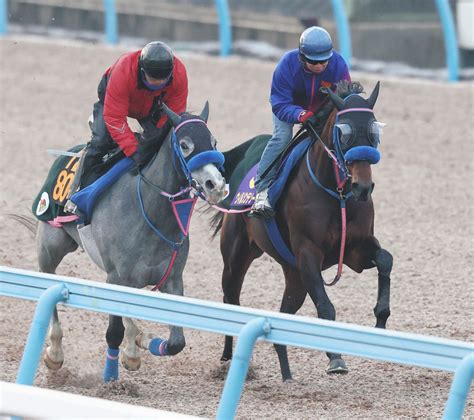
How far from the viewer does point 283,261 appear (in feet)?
23.4

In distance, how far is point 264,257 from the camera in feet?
32.0

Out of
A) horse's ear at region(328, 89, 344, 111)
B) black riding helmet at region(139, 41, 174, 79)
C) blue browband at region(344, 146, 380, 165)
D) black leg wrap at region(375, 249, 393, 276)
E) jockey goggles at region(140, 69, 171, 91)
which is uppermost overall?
black riding helmet at region(139, 41, 174, 79)

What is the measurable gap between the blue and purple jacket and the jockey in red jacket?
586 millimetres

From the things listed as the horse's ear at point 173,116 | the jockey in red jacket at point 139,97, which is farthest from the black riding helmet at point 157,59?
the horse's ear at point 173,116

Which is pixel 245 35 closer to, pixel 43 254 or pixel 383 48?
pixel 383 48

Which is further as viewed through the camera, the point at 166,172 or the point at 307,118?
the point at 307,118

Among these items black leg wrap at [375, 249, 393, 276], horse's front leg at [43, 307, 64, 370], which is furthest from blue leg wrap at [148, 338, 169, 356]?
black leg wrap at [375, 249, 393, 276]

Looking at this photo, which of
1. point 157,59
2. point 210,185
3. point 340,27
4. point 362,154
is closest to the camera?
point 210,185

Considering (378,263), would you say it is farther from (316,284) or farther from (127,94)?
(127,94)

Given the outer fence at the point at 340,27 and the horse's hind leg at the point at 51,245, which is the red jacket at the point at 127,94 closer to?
the horse's hind leg at the point at 51,245

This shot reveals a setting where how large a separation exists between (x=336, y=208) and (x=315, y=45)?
0.93 meters

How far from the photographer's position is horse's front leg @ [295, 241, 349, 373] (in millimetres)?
6426

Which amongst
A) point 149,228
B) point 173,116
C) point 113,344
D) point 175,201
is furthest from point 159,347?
point 173,116

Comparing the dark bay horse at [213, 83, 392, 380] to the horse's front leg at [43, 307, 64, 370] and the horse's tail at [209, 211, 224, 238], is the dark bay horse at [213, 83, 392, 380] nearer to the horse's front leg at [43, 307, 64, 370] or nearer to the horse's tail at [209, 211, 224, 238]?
the horse's tail at [209, 211, 224, 238]
